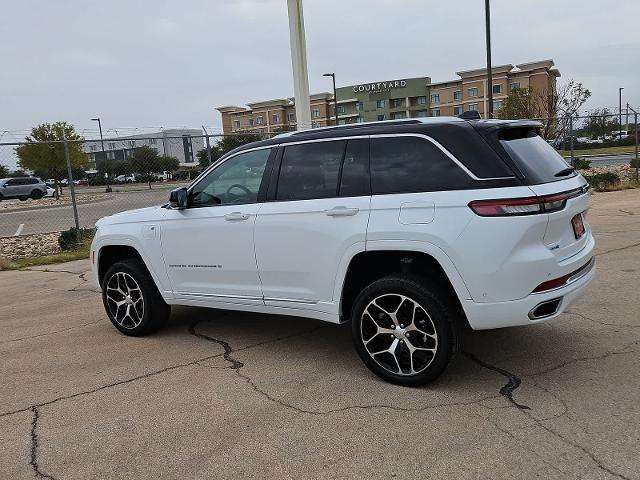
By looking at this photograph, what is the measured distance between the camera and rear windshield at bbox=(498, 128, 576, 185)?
3.73 metres

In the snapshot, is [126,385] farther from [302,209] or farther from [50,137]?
[50,137]

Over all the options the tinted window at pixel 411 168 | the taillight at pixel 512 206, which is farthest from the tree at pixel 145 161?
the taillight at pixel 512 206

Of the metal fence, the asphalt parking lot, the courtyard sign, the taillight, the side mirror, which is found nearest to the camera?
the asphalt parking lot

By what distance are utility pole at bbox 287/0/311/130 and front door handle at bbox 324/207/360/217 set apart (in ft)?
29.9

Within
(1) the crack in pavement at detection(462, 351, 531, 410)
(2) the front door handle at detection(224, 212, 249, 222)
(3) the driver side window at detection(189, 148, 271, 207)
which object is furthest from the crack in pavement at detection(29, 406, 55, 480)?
(1) the crack in pavement at detection(462, 351, 531, 410)

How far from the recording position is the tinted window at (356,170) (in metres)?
4.13

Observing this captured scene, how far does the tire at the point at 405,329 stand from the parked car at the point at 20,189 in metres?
40.8

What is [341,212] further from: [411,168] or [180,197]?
[180,197]

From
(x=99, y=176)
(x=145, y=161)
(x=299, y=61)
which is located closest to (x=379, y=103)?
(x=99, y=176)

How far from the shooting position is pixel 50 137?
145 ft

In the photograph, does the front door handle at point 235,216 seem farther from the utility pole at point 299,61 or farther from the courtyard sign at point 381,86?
the courtyard sign at point 381,86

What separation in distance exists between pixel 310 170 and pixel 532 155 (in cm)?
162

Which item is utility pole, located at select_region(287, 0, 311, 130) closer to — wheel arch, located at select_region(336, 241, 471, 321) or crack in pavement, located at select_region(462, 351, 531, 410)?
wheel arch, located at select_region(336, 241, 471, 321)

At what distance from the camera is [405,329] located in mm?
3938
